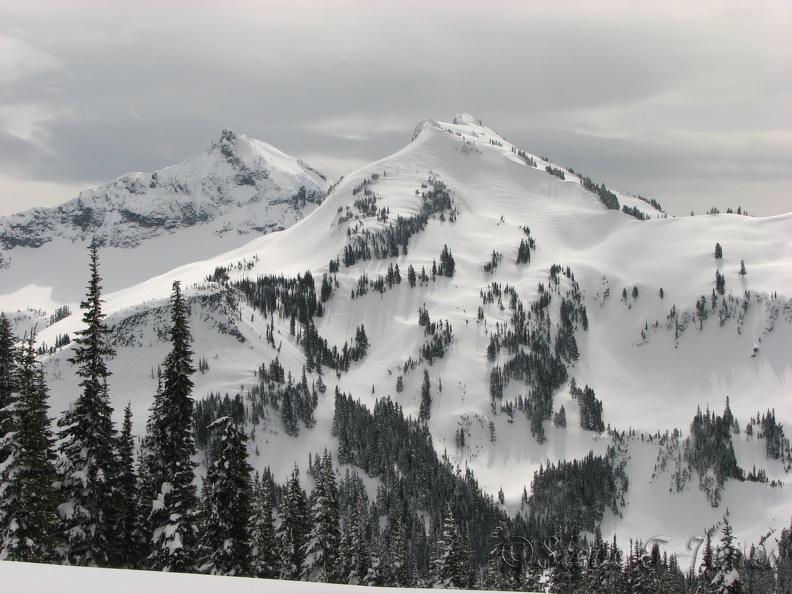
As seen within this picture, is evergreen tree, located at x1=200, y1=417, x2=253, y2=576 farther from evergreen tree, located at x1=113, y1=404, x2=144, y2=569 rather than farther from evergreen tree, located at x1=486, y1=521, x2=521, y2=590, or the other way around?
evergreen tree, located at x1=486, y1=521, x2=521, y2=590

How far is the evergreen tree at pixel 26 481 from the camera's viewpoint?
1331 inches

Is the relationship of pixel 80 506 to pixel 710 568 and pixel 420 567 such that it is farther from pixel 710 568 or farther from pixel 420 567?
pixel 420 567

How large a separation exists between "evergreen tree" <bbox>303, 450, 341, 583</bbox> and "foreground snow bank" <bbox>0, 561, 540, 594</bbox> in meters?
46.5

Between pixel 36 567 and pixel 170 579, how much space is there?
2.41 m

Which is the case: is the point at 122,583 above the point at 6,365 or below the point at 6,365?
below

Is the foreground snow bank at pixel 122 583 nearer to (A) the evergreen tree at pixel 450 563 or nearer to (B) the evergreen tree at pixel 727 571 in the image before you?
(B) the evergreen tree at pixel 727 571

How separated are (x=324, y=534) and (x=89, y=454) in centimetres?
2779

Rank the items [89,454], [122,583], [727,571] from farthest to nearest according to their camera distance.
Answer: [727,571], [89,454], [122,583]

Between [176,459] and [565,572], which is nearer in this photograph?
[176,459]

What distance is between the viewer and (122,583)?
1168 centimetres

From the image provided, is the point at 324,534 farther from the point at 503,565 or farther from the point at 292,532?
the point at 503,565

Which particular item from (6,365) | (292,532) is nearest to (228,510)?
(6,365)

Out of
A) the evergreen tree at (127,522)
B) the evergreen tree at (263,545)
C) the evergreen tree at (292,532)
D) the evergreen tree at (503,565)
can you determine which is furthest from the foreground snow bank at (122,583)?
the evergreen tree at (503,565)

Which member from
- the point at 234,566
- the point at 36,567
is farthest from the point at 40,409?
the point at 36,567
